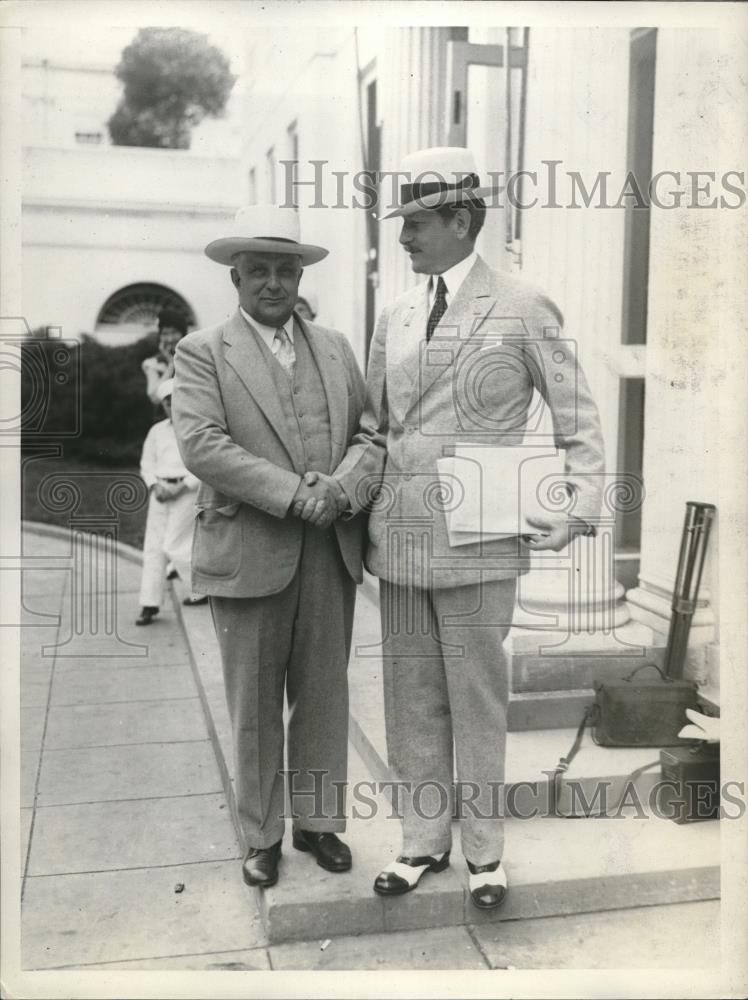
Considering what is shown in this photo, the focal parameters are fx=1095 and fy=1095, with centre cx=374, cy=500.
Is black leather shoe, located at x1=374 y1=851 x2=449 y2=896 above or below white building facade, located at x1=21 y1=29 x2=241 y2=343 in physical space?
below

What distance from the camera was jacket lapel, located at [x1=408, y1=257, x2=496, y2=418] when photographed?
3143 millimetres

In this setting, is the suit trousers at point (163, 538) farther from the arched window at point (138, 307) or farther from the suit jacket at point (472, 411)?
the suit jacket at point (472, 411)

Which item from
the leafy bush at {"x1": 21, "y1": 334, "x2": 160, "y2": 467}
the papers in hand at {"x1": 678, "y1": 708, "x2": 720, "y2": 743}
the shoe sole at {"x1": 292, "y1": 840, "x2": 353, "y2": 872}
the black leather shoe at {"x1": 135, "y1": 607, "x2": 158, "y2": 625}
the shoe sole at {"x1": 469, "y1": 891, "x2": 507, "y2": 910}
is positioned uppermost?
Answer: the leafy bush at {"x1": 21, "y1": 334, "x2": 160, "y2": 467}

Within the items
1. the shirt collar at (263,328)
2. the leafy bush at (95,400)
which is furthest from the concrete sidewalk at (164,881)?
the shirt collar at (263,328)

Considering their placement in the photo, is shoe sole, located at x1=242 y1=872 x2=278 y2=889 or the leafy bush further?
the leafy bush

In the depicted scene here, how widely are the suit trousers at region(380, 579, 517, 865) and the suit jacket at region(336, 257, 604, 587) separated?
0.09 meters

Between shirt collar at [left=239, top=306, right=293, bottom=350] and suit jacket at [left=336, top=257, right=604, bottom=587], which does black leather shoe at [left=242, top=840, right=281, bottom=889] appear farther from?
shirt collar at [left=239, top=306, right=293, bottom=350]

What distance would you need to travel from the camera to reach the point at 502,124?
438cm

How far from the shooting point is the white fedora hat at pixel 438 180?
120 inches

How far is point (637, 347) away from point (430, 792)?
2.26 meters

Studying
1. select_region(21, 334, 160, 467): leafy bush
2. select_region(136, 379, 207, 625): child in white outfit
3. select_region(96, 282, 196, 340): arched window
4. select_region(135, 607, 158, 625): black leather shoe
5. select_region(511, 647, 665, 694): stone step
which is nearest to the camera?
select_region(21, 334, 160, 467): leafy bush

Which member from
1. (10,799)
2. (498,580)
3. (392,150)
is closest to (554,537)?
(498,580)

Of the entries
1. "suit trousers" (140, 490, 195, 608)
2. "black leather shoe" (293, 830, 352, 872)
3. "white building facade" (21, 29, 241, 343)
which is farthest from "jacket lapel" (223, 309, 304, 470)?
"suit trousers" (140, 490, 195, 608)

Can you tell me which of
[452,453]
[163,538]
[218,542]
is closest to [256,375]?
[218,542]
